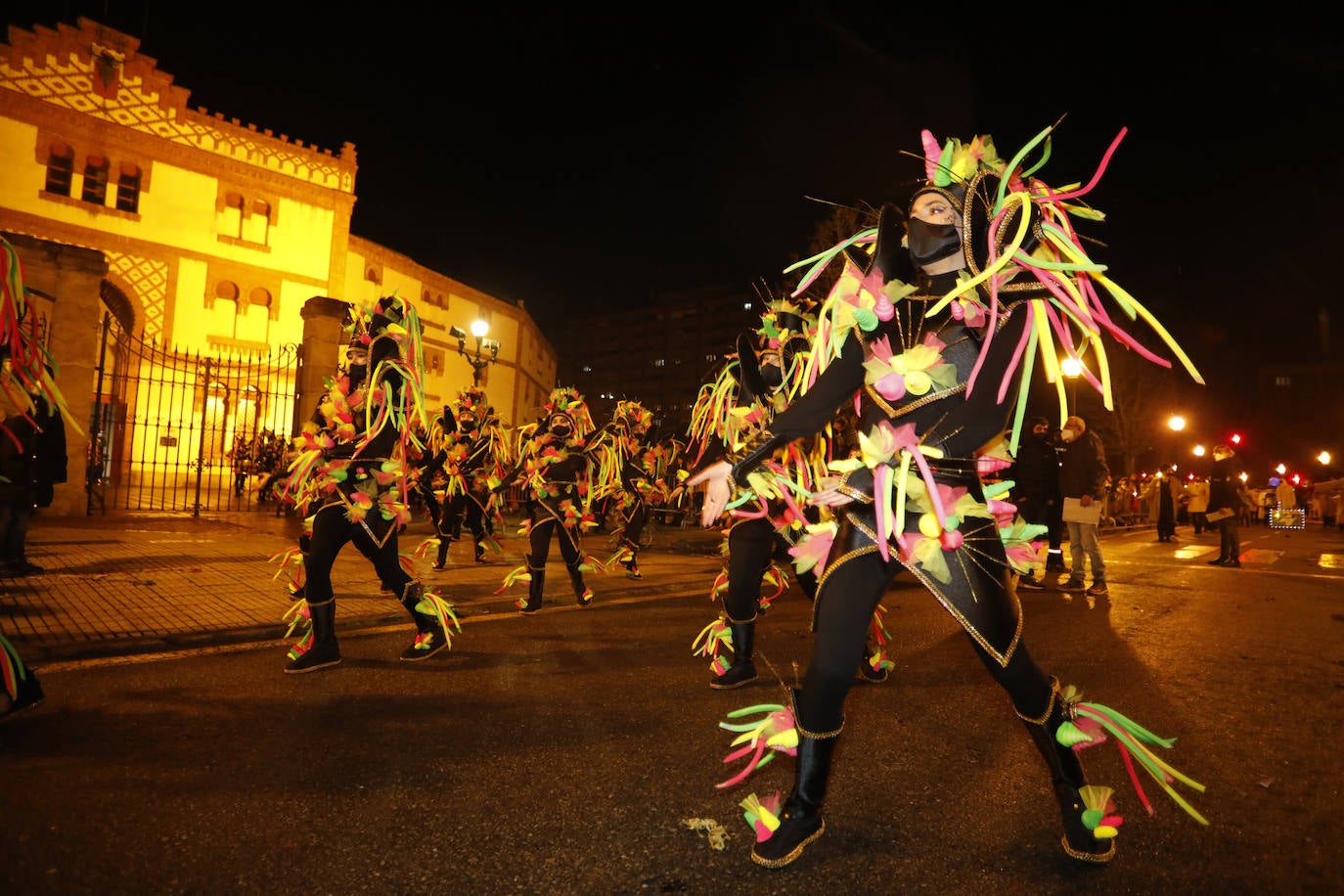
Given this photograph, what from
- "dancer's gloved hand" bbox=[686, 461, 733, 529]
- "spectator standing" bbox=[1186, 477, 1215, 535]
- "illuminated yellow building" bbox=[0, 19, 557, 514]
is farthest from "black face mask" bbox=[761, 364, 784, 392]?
"spectator standing" bbox=[1186, 477, 1215, 535]

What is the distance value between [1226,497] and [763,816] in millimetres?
12796

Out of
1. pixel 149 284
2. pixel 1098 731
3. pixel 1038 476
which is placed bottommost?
pixel 1098 731

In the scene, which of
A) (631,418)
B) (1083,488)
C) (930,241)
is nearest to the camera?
(930,241)

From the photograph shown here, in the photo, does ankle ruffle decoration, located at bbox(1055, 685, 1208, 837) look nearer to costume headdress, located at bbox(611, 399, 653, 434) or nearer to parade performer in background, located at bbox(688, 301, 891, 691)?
parade performer in background, located at bbox(688, 301, 891, 691)

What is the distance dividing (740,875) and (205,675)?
3566 mm

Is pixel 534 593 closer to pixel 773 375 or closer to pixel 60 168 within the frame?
pixel 773 375

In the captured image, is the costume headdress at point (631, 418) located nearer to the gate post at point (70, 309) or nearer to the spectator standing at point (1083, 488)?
the spectator standing at point (1083, 488)

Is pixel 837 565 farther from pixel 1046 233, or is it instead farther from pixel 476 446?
pixel 476 446

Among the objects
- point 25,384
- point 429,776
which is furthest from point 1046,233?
point 25,384

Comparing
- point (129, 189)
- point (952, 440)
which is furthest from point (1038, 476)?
point (129, 189)

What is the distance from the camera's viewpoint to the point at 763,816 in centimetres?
251

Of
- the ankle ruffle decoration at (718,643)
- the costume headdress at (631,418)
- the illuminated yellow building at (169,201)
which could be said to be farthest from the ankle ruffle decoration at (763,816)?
the illuminated yellow building at (169,201)

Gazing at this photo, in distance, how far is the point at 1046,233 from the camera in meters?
2.66

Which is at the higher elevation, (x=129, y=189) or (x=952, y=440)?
(x=129, y=189)
